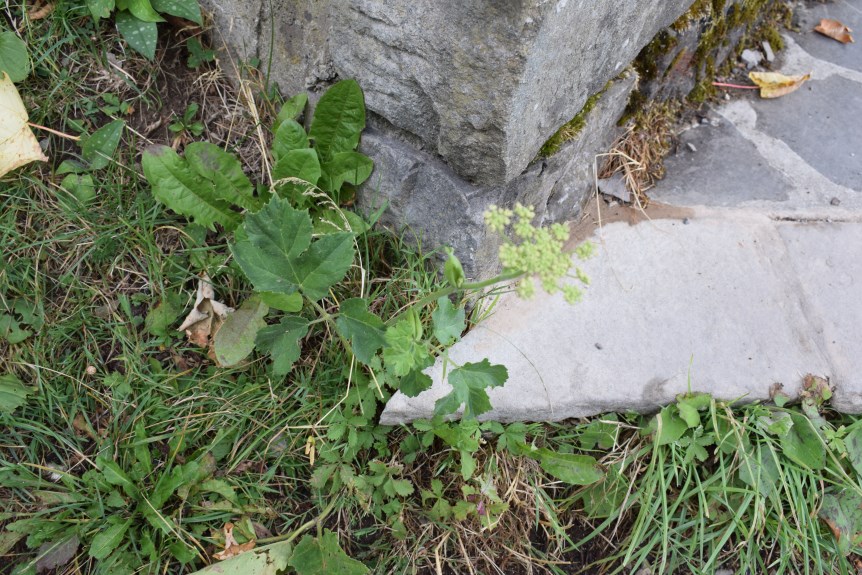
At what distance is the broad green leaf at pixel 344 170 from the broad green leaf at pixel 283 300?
1.58 ft

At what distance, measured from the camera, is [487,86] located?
1805 millimetres

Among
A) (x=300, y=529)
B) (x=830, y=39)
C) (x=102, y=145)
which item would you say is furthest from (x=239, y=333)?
(x=830, y=39)

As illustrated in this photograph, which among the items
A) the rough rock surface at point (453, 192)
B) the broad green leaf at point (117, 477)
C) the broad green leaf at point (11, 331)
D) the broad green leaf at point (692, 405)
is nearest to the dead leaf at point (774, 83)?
the rough rock surface at point (453, 192)

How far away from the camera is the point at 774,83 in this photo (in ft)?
9.91

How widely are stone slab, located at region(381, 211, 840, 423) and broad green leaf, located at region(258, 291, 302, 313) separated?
0.44 m

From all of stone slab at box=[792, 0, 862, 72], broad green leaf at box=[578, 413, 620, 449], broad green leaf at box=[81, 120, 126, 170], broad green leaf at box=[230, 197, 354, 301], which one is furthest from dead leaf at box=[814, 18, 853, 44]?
broad green leaf at box=[81, 120, 126, 170]

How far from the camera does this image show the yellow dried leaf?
7.23ft

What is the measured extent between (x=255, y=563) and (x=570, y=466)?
3.23ft

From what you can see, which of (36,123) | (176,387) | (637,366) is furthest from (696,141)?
(36,123)

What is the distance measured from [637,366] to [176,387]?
1537 millimetres

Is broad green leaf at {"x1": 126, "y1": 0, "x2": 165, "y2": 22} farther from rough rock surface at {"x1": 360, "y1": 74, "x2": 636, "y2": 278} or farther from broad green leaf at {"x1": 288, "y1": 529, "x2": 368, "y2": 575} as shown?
broad green leaf at {"x1": 288, "y1": 529, "x2": 368, "y2": 575}

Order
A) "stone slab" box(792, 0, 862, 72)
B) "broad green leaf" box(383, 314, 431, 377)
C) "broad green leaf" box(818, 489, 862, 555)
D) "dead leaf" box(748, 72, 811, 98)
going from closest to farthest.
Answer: "broad green leaf" box(383, 314, 431, 377) → "broad green leaf" box(818, 489, 862, 555) → "dead leaf" box(748, 72, 811, 98) → "stone slab" box(792, 0, 862, 72)

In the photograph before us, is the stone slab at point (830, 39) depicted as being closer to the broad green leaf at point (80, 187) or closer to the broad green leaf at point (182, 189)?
the broad green leaf at point (182, 189)

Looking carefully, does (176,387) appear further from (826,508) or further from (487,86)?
(826,508)
